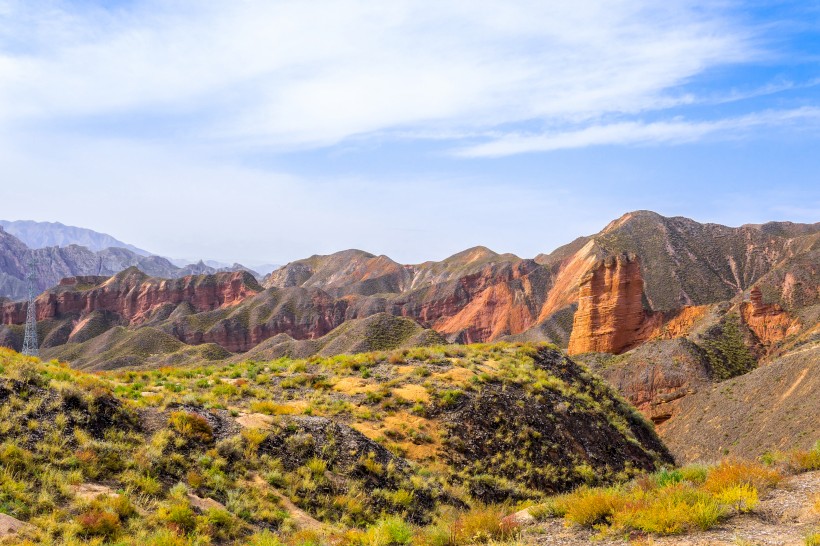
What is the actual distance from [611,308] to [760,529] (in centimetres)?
6977

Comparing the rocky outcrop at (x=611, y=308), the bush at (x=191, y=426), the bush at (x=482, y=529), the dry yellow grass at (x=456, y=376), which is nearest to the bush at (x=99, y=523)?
the bush at (x=191, y=426)

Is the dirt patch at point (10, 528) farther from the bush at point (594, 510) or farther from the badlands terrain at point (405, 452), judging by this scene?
the bush at point (594, 510)

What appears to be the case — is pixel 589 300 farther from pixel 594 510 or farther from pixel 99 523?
pixel 99 523

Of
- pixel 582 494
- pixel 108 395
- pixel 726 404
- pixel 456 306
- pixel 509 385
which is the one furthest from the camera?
pixel 456 306

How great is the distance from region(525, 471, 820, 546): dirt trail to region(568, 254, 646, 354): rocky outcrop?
66331mm

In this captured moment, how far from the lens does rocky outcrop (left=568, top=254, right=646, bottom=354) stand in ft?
241

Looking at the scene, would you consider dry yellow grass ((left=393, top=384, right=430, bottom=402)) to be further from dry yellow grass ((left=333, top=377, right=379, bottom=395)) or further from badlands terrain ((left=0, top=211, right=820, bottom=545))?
dry yellow grass ((left=333, top=377, right=379, bottom=395))

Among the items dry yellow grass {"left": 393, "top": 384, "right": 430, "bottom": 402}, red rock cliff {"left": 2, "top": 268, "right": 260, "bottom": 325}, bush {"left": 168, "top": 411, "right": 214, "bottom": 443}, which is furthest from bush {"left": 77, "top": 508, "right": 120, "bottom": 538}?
red rock cliff {"left": 2, "top": 268, "right": 260, "bottom": 325}

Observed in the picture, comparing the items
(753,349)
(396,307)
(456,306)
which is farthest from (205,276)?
(753,349)

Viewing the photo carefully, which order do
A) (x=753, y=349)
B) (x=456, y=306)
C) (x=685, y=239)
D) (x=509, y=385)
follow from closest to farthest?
(x=509, y=385), (x=753, y=349), (x=685, y=239), (x=456, y=306)

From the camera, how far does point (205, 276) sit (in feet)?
583

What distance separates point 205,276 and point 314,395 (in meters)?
169

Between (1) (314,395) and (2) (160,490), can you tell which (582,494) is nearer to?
(2) (160,490)

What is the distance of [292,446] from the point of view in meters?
15.3
